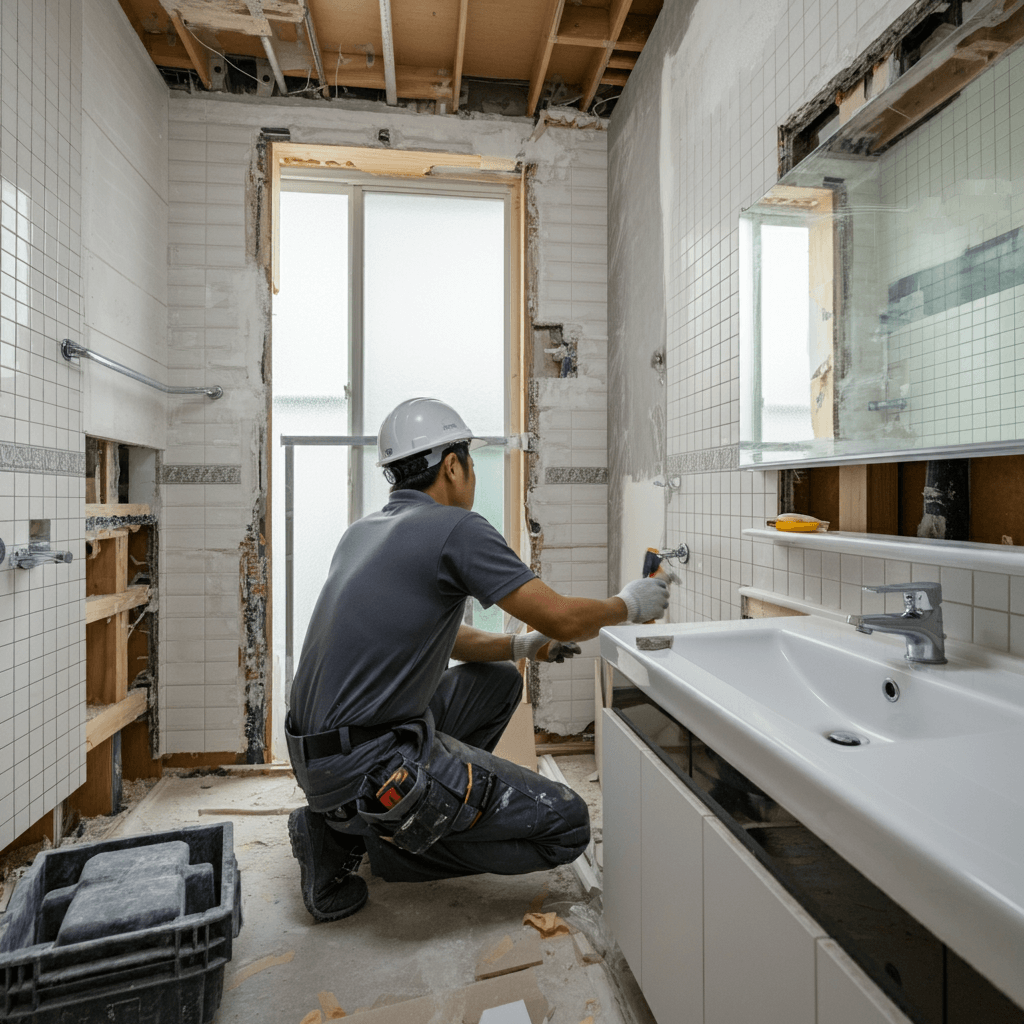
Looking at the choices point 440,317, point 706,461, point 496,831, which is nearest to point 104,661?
point 496,831

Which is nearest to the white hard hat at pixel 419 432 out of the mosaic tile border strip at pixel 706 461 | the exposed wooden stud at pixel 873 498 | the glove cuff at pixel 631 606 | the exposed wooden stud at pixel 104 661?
the glove cuff at pixel 631 606

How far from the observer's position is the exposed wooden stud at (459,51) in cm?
232

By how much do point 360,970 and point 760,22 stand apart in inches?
97.0

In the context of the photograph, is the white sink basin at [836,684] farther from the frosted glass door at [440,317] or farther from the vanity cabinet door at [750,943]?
the frosted glass door at [440,317]

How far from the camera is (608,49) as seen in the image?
2.49m

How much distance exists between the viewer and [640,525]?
2.57 meters

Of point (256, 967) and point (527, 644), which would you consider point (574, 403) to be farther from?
point (256, 967)

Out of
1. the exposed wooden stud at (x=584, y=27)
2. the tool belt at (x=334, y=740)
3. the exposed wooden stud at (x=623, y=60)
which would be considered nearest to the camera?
the tool belt at (x=334, y=740)

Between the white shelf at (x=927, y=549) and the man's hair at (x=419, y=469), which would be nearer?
the white shelf at (x=927, y=549)

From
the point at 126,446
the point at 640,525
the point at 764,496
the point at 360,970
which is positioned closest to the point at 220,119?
the point at 126,446

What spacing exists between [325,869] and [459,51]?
2758 mm

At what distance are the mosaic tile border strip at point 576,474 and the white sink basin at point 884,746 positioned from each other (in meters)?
1.59

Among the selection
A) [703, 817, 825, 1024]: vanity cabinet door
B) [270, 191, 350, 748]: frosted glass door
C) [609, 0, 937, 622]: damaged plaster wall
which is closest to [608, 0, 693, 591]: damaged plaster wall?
[609, 0, 937, 622]: damaged plaster wall

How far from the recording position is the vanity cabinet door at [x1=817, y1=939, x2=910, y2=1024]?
24.5 inches
